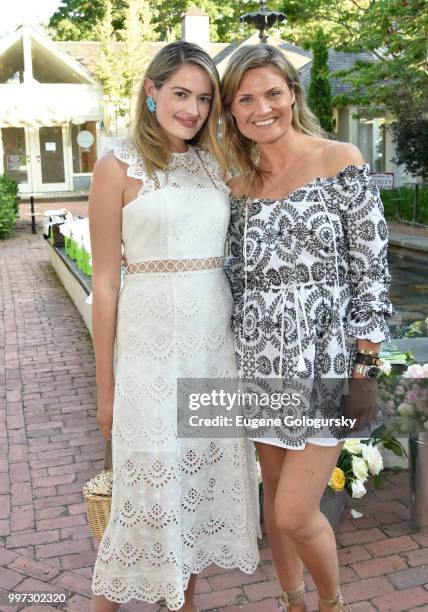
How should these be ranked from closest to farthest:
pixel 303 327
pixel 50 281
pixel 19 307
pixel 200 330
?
pixel 303 327
pixel 200 330
pixel 19 307
pixel 50 281

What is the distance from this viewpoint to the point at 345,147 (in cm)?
226

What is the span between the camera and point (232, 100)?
2375 millimetres

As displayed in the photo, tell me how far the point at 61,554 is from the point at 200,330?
159cm

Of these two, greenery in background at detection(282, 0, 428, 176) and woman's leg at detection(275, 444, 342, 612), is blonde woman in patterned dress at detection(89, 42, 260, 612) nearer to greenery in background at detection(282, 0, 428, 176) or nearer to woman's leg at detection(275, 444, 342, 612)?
woman's leg at detection(275, 444, 342, 612)

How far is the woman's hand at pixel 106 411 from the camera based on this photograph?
247cm

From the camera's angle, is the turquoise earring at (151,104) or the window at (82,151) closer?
the turquoise earring at (151,104)

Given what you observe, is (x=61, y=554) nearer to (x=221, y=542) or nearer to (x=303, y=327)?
(x=221, y=542)

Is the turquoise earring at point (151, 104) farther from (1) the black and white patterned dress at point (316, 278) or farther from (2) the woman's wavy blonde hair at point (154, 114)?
(1) the black and white patterned dress at point (316, 278)

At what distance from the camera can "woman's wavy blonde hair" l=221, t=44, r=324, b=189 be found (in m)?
2.29

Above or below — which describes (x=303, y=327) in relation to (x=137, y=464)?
above

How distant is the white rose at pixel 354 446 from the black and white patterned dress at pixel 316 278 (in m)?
1.20

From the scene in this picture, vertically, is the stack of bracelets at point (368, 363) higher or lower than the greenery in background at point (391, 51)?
lower

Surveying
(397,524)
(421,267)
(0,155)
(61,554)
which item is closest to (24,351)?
(61,554)

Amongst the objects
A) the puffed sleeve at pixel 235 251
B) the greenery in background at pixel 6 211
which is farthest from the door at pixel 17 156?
the puffed sleeve at pixel 235 251
